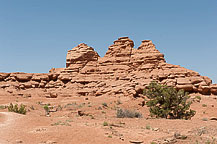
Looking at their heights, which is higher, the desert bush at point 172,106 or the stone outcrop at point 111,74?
the stone outcrop at point 111,74

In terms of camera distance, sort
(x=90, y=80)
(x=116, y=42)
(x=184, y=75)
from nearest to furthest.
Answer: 1. (x=184, y=75)
2. (x=90, y=80)
3. (x=116, y=42)

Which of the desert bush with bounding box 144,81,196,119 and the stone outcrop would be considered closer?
the desert bush with bounding box 144,81,196,119

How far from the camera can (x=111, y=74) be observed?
1684 inches

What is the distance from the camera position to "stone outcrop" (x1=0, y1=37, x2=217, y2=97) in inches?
1469

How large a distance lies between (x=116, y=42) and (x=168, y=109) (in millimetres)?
29390

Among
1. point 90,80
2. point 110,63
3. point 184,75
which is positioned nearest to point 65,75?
point 90,80

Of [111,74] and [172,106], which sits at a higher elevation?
[111,74]

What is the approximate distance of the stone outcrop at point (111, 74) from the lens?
122 ft

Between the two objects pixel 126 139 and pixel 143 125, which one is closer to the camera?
pixel 126 139

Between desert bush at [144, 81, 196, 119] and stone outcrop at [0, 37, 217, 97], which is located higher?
stone outcrop at [0, 37, 217, 97]

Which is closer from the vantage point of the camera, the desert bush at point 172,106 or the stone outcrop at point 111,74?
the desert bush at point 172,106

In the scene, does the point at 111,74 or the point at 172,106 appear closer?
the point at 172,106

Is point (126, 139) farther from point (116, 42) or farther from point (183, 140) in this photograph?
point (116, 42)

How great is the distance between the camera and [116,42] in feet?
152
